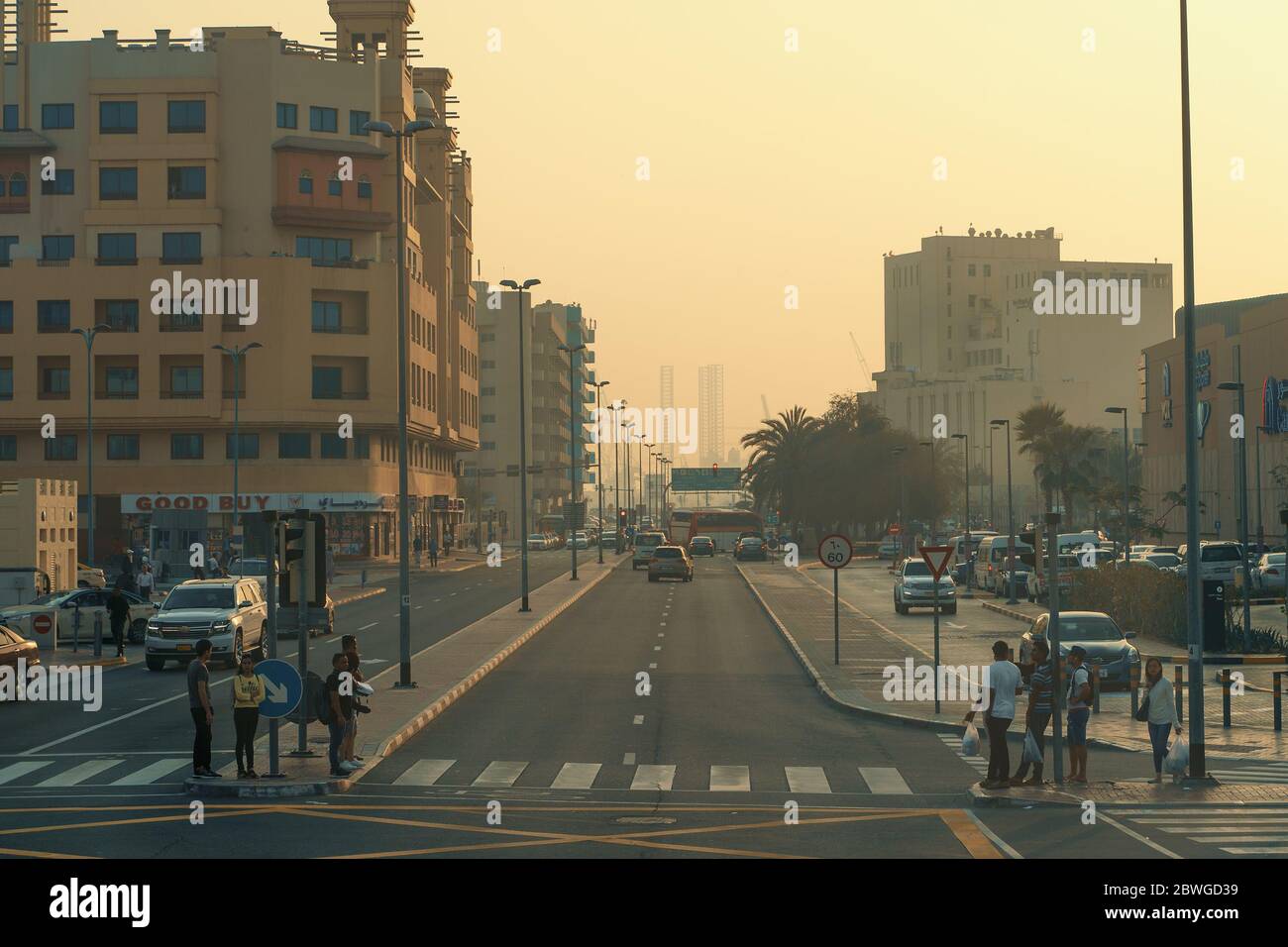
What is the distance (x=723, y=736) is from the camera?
2567cm

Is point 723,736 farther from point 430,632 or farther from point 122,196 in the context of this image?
point 122,196

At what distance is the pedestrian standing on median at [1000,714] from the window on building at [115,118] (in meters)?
82.0

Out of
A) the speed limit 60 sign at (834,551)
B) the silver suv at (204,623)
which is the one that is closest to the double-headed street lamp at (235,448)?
the silver suv at (204,623)

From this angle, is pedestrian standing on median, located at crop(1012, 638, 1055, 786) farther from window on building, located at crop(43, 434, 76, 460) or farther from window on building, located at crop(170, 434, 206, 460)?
window on building, located at crop(43, 434, 76, 460)

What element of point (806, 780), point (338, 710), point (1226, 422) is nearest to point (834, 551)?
point (806, 780)

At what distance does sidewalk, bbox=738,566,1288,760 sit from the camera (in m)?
25.2

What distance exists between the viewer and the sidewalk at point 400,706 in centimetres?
1973

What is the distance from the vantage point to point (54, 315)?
299 feet

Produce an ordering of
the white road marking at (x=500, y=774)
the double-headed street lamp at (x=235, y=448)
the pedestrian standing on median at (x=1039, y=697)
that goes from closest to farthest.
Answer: the pedestrian standing on median at (x=1039, y=697), the white road marking at (x=500, y=774), the double-headed street lamp at (x=235, y=448)

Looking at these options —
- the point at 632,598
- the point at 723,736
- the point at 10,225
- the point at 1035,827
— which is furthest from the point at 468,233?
the point at 1035,827

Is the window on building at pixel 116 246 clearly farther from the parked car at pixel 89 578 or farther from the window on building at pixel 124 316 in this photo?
the parked car at pixel 89 578

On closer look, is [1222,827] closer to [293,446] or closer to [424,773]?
[424,773]

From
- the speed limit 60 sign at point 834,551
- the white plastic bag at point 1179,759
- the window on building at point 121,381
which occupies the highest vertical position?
the window on building at point 121,381
